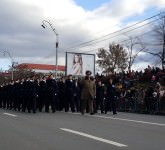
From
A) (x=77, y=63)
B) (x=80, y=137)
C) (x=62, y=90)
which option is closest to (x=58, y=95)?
(x=62, y=90)

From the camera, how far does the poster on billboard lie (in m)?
38.7

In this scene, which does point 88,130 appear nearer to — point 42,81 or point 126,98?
point 42,81

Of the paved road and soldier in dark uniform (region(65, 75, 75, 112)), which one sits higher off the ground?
soldier in dark uniform (region(65, 75, 75, 112))

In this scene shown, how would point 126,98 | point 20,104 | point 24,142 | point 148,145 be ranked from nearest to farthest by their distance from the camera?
point 148,145 → point 24,142 → point 20,104 → point 126,98

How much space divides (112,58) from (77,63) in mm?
36721

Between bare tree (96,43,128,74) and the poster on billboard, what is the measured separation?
33.3m

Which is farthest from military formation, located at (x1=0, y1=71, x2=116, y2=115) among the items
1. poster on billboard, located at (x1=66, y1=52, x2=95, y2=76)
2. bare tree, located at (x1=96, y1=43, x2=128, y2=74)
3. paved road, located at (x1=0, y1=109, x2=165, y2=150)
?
bare tree, located at (x1=96, y1=43, x2=128, y2=74)

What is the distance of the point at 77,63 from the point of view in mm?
39000

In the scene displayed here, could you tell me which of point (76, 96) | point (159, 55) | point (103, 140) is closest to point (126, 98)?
point (76, 96)

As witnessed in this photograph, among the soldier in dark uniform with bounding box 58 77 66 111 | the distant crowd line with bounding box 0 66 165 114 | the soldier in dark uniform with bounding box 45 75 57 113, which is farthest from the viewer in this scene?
the soldier in dark uniform with bounding box 58 77 66 111

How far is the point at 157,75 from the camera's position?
2709 cm

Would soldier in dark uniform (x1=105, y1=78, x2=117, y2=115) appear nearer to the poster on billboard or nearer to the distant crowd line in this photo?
the distant crowd line

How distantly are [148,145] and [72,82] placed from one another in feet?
41.0

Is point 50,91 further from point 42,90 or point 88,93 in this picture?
point 88,93
